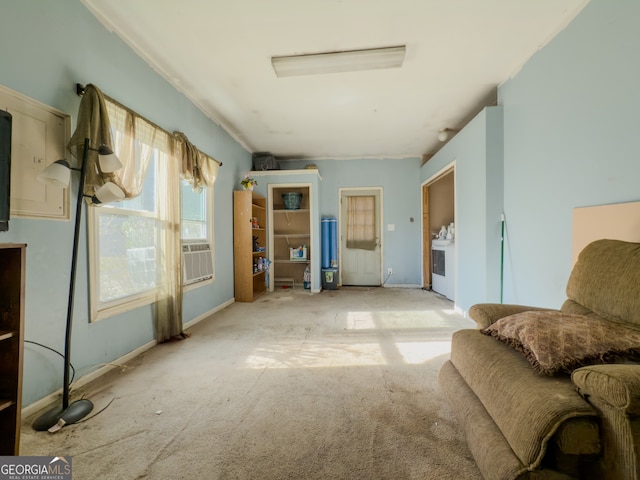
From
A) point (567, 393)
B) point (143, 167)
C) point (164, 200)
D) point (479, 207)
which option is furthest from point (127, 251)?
point (479, 207)

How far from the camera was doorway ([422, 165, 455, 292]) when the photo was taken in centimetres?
540

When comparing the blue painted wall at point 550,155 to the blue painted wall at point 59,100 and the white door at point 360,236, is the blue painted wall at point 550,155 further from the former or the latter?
the blue painted wall at point 59,100

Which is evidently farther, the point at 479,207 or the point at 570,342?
the point at 479,207

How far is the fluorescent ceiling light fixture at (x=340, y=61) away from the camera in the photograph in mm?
2432

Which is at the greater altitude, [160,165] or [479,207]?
[160,165]

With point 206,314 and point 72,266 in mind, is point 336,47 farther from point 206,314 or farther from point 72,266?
point 206,314

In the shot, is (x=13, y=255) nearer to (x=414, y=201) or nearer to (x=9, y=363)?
(x=9, y=363)

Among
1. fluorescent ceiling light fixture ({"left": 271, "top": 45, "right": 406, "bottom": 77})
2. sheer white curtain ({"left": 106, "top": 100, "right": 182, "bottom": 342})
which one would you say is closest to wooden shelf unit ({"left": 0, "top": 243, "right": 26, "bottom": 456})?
sheer white curtain ({"left": 106, "top": 100, "right": 182, "bottom": 342})

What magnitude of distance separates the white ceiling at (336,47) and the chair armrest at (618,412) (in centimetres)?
236

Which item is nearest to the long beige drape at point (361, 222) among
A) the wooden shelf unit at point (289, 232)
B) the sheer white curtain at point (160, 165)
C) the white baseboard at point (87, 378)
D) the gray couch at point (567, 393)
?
the wooden shelf unit at point (289, 232)

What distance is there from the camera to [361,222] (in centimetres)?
578

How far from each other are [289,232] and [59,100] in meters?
4.34

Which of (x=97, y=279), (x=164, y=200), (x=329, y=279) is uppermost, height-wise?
(x=164, y=200)

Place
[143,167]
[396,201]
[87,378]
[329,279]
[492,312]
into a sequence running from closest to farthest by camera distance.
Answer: [492,312]
[87,378]
[143,167]
[329,279]
[396,201]
